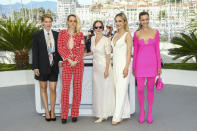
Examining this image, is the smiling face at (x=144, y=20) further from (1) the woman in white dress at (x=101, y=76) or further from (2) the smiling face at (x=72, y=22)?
(2) the smiling face at (x=72, y=22)

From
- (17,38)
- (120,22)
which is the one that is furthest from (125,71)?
(17,38)

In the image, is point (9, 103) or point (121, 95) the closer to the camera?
point (121, 95)

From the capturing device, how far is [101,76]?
3.49m

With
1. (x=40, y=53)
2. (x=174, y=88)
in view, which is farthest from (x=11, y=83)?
(x=174, y=88)

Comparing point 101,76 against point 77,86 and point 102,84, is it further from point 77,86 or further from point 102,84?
point 77,86

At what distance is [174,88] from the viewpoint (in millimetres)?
5898

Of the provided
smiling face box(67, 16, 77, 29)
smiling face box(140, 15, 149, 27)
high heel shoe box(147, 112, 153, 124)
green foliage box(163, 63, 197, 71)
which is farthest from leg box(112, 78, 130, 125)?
green foliage box(163, 63, 197, 71)

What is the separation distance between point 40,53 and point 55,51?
20cm

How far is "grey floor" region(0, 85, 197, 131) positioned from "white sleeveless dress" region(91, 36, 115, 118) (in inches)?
7.7

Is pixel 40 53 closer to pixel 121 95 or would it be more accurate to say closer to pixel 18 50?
pixel 121 95

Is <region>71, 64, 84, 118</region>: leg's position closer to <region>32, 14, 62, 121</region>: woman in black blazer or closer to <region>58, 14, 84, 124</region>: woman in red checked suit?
<region>58, 14, 84, 124</region>: woman in red checked suit

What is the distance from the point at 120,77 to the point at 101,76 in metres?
0.27

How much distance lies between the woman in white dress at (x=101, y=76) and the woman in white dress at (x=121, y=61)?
4.1 inches

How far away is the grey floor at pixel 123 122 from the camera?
3.42 meters
